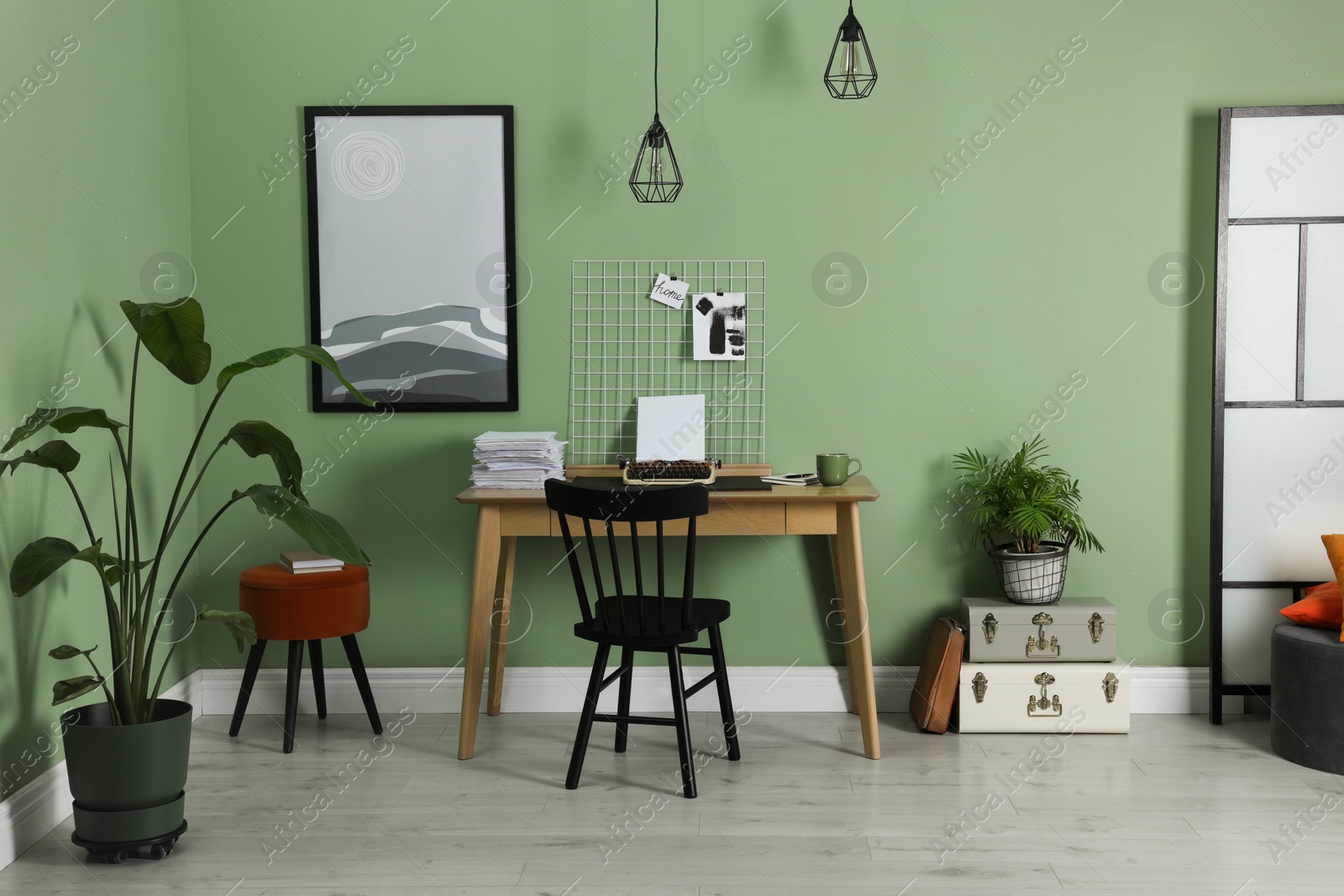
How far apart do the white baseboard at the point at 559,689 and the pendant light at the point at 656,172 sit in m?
1.55

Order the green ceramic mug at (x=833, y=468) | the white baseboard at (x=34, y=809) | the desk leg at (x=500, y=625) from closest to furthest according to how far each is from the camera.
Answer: the white baseboard at (x=34, y=809) < the green ceramic mug at (x=833, y=468) < the desk leg at (x=500, y=625)

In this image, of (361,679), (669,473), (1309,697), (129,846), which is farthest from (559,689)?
(1309,697)

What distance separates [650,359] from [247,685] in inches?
64.7

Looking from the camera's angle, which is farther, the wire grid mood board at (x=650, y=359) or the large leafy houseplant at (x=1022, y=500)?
the wire grid mood board at (x=650, y=359)

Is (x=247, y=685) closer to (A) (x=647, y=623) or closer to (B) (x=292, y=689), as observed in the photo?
(B) (x=292, y=689)

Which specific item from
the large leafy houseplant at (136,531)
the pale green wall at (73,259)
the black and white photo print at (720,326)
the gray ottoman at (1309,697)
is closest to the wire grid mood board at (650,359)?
the black and white photo print at (720,326)

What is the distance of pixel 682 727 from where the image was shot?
2.71 m

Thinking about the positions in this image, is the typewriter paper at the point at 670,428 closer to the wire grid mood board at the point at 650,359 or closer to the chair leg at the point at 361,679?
the wire grid mood board at the point at 650,359

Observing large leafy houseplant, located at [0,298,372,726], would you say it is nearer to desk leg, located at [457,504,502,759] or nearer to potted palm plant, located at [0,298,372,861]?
potted palm plant, located at [0,298,372,861]

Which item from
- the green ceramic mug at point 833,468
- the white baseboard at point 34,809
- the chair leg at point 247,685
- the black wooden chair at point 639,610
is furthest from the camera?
the chair leg at point 247,685

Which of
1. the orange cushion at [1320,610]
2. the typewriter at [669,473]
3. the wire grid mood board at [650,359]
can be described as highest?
the wire grid mood board at [650,359]

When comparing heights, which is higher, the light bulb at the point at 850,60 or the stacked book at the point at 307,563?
the light bulb at the point at 850,60

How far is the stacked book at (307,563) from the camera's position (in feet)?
10.3

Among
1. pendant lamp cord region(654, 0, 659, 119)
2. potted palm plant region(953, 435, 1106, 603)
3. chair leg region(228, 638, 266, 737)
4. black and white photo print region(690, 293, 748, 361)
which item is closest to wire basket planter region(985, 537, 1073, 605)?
potted palm plant region(953, 435, 1106, 603)
